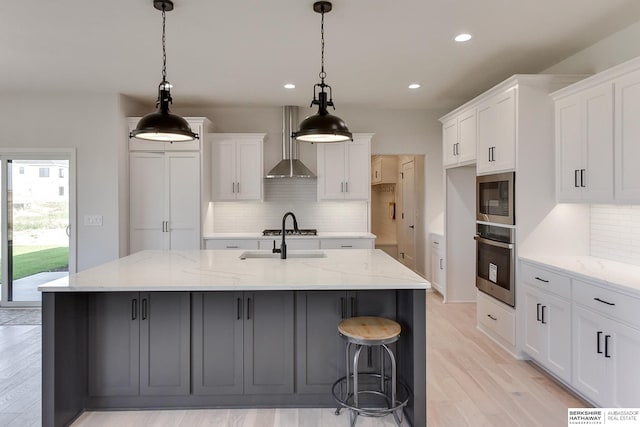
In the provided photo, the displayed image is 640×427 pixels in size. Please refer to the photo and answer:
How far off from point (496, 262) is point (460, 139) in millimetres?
1635

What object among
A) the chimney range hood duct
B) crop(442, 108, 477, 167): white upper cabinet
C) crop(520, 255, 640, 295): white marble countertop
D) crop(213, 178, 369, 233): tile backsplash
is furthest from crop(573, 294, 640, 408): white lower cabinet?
the chimney range hood duct

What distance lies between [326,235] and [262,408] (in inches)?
121

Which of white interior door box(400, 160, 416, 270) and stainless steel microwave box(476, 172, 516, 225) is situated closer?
stainless steel microwave box(476, 172, 516, 225)

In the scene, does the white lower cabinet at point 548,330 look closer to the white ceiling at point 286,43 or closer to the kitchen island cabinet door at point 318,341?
the kitchen island cabinet door at point 318,341

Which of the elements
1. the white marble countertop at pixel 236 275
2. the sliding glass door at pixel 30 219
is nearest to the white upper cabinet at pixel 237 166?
the sliding glass door at pixel 30 219

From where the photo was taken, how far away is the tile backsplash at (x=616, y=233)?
3.03 meters

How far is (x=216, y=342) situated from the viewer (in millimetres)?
2646

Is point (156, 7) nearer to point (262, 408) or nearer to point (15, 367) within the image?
point (262, 408)

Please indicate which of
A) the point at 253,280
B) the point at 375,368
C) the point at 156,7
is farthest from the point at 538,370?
the point at 156,7

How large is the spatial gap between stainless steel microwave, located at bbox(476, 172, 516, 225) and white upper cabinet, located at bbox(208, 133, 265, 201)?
2912mm

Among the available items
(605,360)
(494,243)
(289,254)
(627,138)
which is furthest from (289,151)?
(605,360)

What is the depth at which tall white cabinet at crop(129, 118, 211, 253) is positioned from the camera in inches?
204

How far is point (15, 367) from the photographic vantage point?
334 centimetres

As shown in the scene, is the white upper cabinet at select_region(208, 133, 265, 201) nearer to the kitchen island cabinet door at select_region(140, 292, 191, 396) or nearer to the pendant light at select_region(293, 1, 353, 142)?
the pendant light at select_region(293, 1, 353, 142)
